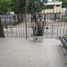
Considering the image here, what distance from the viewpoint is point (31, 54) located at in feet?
16.0

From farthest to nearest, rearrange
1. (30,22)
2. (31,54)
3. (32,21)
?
(30,22), (32,21), (31,54)

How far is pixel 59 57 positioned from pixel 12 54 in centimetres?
112

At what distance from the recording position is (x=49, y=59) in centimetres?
447

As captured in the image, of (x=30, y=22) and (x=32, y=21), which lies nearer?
(x=32, y=21)

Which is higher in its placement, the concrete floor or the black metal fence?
the black metal fence

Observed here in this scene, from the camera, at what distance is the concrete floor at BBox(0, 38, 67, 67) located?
420 centimetres

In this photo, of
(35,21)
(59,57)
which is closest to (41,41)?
(35,21)

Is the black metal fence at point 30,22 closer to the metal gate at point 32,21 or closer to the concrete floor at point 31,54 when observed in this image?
the metal gate at point 32,21

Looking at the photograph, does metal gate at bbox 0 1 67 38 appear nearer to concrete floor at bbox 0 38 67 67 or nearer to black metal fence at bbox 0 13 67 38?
black metal fence at bbox 0 13 67 38

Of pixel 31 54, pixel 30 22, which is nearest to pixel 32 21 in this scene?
pixel 30 22

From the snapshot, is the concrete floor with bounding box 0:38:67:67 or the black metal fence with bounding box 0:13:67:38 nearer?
the concrete floor with bounding box 0:38:67:67

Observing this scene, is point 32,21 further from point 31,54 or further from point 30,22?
point 31,54

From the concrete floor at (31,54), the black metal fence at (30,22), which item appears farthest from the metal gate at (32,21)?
the concrete floor at (31,54)

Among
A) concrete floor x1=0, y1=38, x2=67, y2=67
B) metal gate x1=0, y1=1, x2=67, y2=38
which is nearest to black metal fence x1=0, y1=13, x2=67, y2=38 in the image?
metal gate x1=0, y1=1, x2=67, y2=38
